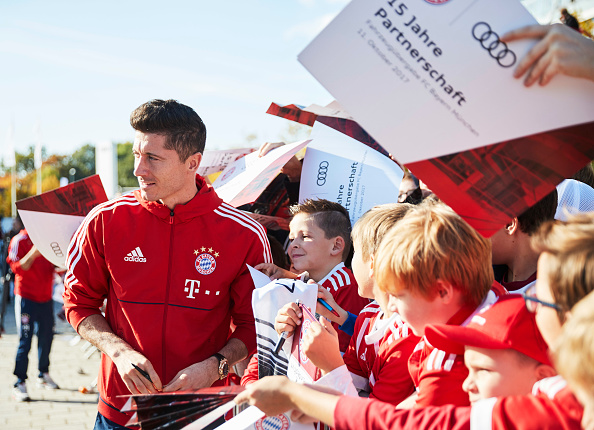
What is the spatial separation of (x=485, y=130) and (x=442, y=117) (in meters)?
0.10

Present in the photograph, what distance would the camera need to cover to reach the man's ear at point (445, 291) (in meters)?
1.55

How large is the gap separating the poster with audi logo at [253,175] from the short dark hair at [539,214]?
1.33 m

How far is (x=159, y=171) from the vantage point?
2570 millimetres

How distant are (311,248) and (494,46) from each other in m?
1.72

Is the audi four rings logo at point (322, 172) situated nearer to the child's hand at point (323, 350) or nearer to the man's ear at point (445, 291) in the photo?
the child's hand at point (323, 350)

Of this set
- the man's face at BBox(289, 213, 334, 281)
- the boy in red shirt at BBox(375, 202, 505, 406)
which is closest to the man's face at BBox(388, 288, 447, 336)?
the boy in red shirt at BBox(375, 202, 505, 406)

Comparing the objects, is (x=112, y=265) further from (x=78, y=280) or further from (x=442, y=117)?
(x=442, y=117)

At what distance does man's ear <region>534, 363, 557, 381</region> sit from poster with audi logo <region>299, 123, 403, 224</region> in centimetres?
163

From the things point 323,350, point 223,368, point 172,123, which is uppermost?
point 172,123

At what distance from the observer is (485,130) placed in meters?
1.29

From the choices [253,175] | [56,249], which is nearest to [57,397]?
[56,249]

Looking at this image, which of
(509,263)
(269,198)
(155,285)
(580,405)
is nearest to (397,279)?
(580,405)

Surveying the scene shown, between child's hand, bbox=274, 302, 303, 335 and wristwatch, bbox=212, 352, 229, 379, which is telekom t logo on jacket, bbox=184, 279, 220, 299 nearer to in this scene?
wristwatch, bbox=212, 352, 229, 379

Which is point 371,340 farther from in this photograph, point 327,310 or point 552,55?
point 552,55
